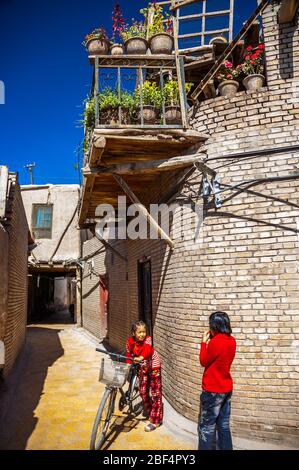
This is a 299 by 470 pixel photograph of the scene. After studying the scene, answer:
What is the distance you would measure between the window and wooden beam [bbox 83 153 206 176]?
14.6 m

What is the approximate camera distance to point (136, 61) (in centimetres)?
577

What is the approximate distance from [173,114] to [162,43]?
124 cm

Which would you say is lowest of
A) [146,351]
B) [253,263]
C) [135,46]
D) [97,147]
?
[146,351]

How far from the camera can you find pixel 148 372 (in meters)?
5.31

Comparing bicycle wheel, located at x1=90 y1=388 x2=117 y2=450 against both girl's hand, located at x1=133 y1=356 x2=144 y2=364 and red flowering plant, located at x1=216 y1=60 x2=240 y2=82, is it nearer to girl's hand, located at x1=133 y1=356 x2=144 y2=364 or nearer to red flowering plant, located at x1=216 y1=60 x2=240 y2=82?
girl's hand, located at x1=133 y1=356 x2=144 y2=364

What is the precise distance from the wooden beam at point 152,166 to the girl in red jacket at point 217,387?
2609mm

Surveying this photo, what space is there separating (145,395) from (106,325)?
827 centimetres

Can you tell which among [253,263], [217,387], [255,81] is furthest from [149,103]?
[217,387]

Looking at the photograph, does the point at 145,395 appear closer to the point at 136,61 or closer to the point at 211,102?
the point at 211,102

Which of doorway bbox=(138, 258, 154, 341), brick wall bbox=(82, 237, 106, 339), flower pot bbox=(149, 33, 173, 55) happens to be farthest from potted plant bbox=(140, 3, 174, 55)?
brick wall bbox=(82, 237, 106, 339)

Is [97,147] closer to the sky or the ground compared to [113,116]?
closer to the ground

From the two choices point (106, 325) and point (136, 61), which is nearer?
point (136, 61)

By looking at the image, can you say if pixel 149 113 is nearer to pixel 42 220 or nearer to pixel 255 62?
pixel 255 62
